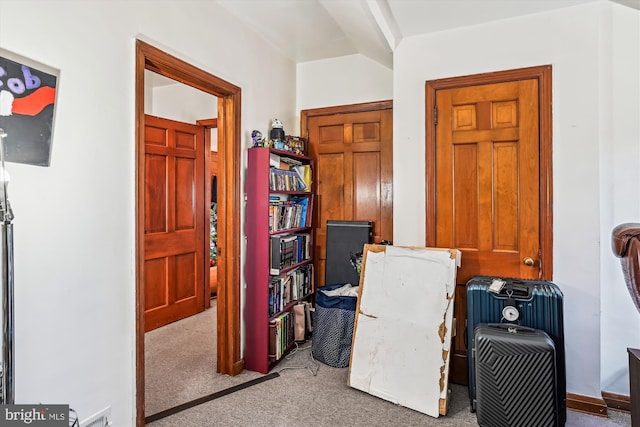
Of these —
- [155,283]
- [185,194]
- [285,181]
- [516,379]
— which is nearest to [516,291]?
[516,379]

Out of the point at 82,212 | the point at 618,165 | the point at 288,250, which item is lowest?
the point at 288,250

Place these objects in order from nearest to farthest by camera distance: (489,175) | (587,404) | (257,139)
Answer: (587,404), (489,175), (257,139)

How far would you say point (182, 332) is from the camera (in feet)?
11.5

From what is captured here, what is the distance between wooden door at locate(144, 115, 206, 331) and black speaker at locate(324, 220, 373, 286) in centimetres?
174

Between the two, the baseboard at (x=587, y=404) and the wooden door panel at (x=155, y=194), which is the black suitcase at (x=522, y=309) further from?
the wooden door panel at (x=155, y=194)

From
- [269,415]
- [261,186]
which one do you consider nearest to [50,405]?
[269,415]

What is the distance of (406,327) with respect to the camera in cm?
231

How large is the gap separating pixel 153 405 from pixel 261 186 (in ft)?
5.31

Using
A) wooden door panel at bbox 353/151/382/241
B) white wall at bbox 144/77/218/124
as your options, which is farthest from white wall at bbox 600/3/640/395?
white wall at bbox 144/77/218/124

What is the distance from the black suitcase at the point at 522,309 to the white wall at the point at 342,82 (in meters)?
1.96

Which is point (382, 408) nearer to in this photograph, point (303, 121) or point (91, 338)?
point (91, 338)

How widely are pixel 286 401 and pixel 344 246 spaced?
1353 millimetres

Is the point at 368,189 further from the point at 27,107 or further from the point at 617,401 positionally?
the point at 27,107

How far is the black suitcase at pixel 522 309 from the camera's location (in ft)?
6.63
